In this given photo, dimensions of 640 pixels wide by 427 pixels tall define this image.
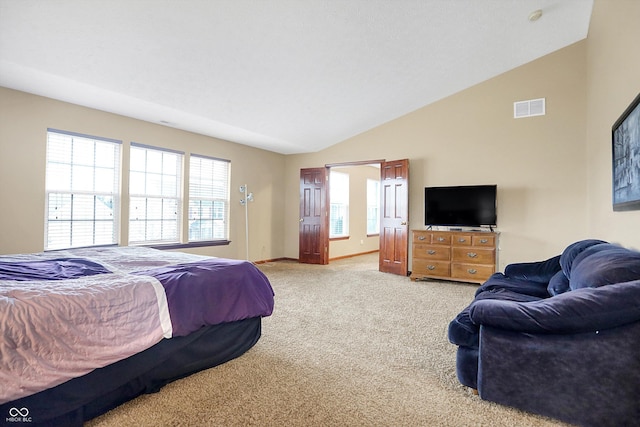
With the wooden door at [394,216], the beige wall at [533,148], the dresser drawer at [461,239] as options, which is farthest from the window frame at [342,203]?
the dresser drawer at [461,239]

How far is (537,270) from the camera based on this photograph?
3090mm

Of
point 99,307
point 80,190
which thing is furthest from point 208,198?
point 99,307

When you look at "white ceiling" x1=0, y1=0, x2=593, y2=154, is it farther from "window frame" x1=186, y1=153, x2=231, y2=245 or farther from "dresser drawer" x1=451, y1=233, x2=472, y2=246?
"dresser drawer" x1=451, y1=233, x2=472, y2=246

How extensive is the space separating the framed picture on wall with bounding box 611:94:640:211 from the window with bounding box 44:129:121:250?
5.57m

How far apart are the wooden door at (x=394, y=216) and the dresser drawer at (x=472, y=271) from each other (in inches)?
36.4

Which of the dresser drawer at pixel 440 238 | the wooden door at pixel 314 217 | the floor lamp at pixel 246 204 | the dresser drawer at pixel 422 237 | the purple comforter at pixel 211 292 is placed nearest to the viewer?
the purple comforter at pixel 211 292

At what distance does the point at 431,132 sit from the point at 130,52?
453 cm

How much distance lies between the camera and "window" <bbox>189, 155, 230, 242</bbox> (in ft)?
18.1

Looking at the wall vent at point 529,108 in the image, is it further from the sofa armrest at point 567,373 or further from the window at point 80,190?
the window at point 80,190

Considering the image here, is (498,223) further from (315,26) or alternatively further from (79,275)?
(79,275)

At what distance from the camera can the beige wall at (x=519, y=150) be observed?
4453mm

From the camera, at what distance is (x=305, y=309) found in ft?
11.6

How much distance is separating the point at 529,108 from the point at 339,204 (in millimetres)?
4465

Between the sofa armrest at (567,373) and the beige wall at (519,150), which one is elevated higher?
the beige wall at (519,150)
